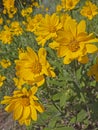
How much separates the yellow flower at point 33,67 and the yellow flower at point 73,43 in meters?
0.13

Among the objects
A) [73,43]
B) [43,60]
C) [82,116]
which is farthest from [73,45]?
[82,116]

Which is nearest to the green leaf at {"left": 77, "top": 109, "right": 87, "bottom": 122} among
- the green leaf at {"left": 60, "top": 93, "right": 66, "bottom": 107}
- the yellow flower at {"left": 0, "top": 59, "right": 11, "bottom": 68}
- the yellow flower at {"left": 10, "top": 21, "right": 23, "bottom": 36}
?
the green leaf at {"left": 60, "top": 93, "right": 66, "bottom": 107}

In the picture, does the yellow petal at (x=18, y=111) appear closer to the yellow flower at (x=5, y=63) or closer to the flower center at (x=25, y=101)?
the flower center at (x=25, y=101)

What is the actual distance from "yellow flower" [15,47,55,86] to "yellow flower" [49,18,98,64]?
130 mm

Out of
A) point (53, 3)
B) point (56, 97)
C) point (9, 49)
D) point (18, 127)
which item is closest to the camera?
point (56, 97)

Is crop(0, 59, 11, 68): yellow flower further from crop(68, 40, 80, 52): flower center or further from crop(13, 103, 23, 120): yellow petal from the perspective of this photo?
crop(68, 40, 80, 52): flower center

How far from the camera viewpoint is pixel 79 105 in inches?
87.5

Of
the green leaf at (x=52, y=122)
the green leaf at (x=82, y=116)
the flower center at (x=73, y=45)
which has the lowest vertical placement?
the green leaf at (x=52, y=122)

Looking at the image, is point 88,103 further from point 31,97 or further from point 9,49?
point 9,49

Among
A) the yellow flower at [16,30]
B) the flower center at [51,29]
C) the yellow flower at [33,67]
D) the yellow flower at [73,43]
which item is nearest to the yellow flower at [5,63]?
the yellow flower at [16,30]

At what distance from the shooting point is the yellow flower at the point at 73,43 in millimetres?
1737

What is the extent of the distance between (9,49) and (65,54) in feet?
10.1

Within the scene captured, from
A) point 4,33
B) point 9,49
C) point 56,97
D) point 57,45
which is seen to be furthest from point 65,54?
point 9,49

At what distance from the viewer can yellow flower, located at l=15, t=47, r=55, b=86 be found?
1.86 metres
